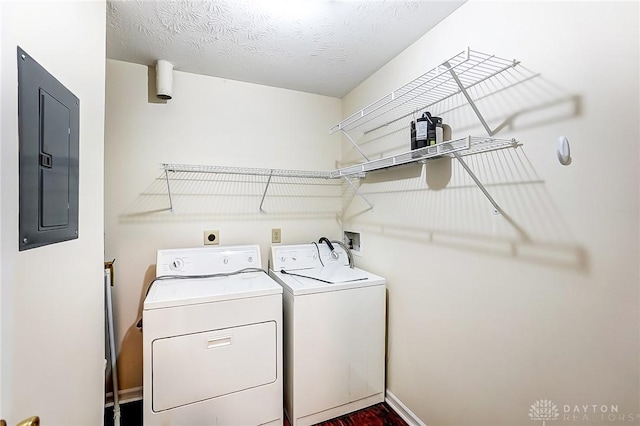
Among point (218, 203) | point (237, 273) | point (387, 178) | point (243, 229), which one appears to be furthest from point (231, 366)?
→ point (387, 178)

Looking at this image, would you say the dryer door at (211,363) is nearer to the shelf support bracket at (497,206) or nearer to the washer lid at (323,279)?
the washer lid at (323,279)

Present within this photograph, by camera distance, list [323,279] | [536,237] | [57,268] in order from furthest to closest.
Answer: [323,279] < [536,237] < [57,268]

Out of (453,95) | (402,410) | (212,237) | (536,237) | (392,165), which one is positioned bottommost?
(402,410)

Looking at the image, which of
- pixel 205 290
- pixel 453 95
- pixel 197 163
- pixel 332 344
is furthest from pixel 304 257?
pixel 453 95

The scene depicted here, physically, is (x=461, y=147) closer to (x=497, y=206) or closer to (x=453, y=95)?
(x=497, y=206)

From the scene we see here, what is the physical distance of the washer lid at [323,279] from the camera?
1.76 m

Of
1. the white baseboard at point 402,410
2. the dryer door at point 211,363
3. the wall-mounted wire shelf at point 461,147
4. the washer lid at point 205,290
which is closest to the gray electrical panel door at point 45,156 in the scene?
the washer lid at point 205,290

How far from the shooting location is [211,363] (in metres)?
1.54

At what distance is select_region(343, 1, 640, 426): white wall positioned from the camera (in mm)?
907

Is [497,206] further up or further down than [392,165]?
further down

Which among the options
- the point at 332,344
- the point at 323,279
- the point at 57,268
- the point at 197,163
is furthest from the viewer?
the point at 197,163

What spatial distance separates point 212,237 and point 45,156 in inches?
56.6

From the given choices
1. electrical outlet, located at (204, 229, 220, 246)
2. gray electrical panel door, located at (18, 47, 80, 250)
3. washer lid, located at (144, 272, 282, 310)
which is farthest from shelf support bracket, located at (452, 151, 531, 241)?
electrical outlet, located at (204, 229, 220, 246)

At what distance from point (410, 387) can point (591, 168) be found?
1.52 m
